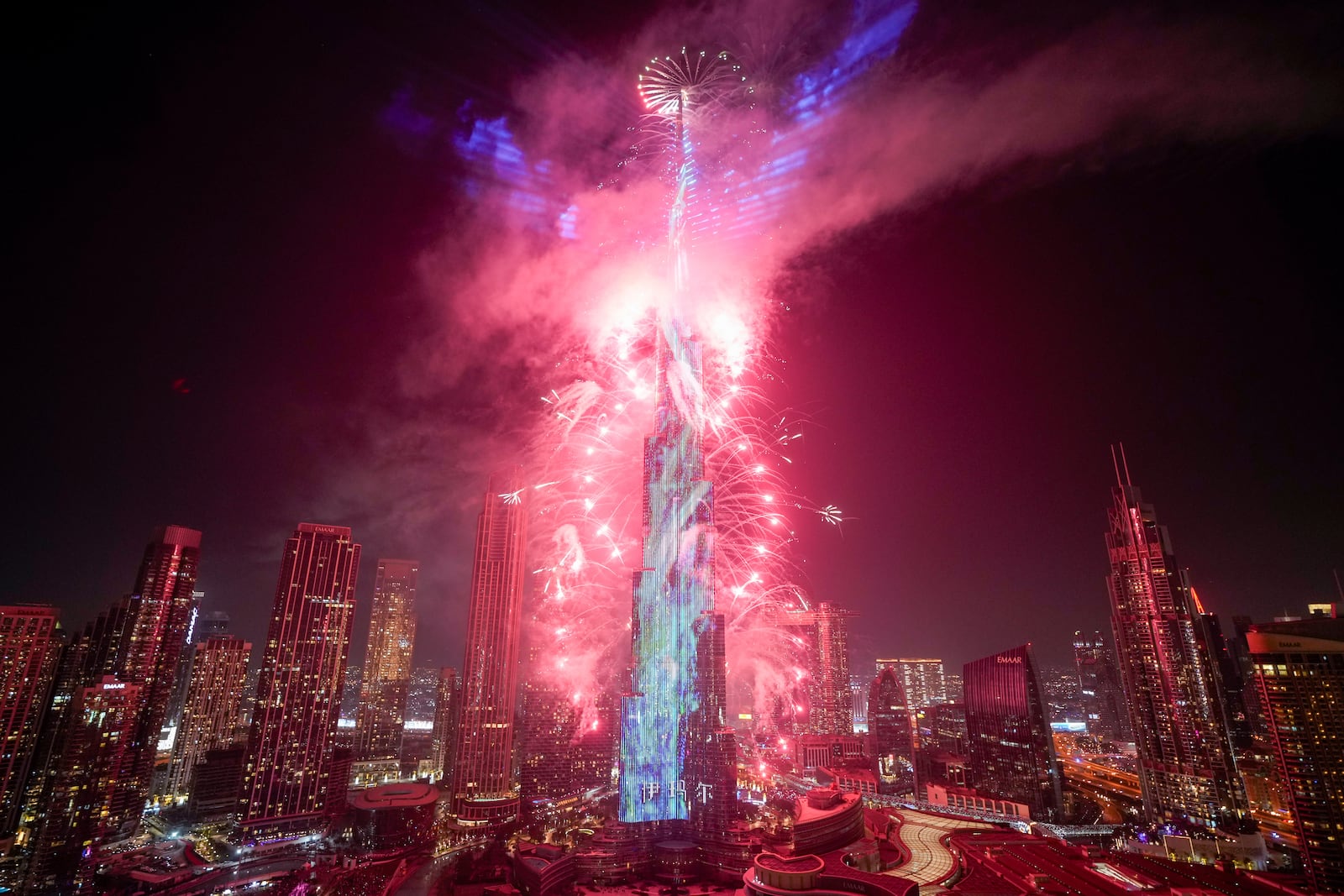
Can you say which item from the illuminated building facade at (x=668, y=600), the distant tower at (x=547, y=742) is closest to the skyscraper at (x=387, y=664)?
the distant tower at (x=547, y=742)

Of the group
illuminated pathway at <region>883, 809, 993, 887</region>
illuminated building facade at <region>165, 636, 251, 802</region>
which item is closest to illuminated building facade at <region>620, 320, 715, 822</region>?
illuminated pathway at <region>883, 809, 993, 887</region>

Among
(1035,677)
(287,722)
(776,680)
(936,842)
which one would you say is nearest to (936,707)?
(1035,677)

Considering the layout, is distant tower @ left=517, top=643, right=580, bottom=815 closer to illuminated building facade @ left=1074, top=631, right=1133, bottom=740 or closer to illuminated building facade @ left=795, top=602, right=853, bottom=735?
illuminated building facade @ left=795, top=602, right=853, bottom=735

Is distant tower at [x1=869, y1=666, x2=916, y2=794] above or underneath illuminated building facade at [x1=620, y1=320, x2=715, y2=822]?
underneath

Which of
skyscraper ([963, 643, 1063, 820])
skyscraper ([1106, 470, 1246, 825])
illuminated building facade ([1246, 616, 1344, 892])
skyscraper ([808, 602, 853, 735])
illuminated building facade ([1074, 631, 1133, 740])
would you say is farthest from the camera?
illuminated building facade ([1074, 631, 1133, 740])

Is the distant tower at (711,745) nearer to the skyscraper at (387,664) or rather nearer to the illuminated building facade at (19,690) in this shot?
the illuminated building facade at (19,690)

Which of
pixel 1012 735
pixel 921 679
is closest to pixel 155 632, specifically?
pixel 1012 735

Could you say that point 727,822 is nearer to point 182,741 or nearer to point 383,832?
point 383,832
